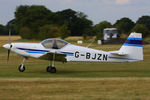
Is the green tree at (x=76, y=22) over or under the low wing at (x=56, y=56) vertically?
over

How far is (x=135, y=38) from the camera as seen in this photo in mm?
14180

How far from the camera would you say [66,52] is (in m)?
13.8

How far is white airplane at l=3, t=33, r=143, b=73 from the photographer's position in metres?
13.6

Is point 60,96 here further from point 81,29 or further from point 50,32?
point 81,29

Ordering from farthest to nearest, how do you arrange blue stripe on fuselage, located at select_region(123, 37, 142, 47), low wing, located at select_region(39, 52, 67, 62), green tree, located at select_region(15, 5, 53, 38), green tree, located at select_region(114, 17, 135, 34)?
green tree, located at select_region(114, 17, 135, 34) < green tree, located at select_region(15, 5, 53, 38) < blue stripe on fuselage, located at select_region(123, 37, 142, 47) < low wing, located at select_region(39, 52, 67, 62)

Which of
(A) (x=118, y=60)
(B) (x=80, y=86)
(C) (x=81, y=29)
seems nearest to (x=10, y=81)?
(B) (x=80, y=86)

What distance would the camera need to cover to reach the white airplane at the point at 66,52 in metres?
13.6

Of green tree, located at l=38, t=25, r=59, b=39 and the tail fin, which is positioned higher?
green tree, located at l=38, t=25, r=59, b=39

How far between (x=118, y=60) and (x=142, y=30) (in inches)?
1880

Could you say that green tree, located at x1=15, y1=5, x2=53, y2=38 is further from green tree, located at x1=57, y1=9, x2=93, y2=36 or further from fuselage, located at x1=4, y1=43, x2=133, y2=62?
green tree, located at x1=57, y1=9, x2=93, y2=36

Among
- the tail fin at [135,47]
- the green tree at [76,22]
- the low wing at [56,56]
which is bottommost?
the low wing at [56,56]

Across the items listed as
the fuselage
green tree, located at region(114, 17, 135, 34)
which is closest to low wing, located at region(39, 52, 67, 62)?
the fuselage

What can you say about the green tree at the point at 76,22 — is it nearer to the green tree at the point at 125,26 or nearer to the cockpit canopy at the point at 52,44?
the green tree at the point at 125,26

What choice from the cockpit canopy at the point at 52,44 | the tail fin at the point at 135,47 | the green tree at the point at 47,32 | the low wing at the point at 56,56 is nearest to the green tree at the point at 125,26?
the green tree at the point at 47,32
